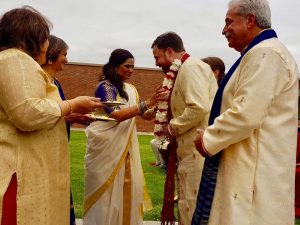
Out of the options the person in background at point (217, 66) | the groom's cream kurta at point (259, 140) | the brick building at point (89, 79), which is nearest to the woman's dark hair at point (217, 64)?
the person in background at point (217, 66)

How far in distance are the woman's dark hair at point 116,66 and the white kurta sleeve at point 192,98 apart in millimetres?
1237

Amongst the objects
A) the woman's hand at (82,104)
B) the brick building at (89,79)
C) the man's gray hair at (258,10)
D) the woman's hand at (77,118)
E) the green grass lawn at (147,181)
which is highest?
the man's gray hair at (258,10)

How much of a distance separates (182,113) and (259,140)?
147 cm

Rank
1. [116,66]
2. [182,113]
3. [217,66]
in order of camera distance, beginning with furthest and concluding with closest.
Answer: [217,66] → [116,66] → [182,113]

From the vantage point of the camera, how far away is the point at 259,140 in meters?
2.94

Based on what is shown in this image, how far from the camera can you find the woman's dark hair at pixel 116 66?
214 inches

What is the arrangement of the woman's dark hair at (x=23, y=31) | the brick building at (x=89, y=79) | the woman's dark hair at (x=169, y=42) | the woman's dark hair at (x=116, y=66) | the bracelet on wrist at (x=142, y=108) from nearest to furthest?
the woman's dark hair at (x=23, y=31)
the woman's dark hair at (x=169, y=42)
the bracelet on wrist at (x=142, y=108)
the woman's dark hair at (x=116, y=66)
the brick building at (x=89, y=79)

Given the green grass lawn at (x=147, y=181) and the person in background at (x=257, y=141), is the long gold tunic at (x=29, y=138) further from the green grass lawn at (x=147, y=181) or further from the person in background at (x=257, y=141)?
the green grass lawn at (x=147, y=181)

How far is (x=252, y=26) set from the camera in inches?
124

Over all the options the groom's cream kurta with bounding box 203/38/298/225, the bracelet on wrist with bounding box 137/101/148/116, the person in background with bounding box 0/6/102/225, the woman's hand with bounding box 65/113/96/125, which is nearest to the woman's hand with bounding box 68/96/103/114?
the person in background with bounding box 0/6/102/225

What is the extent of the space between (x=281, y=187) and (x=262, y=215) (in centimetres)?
21

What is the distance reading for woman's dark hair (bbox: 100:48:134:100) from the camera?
5.43 metres

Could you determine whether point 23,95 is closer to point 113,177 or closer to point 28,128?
point 28,128

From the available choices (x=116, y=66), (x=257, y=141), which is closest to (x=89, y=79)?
(x=116, y=66)
